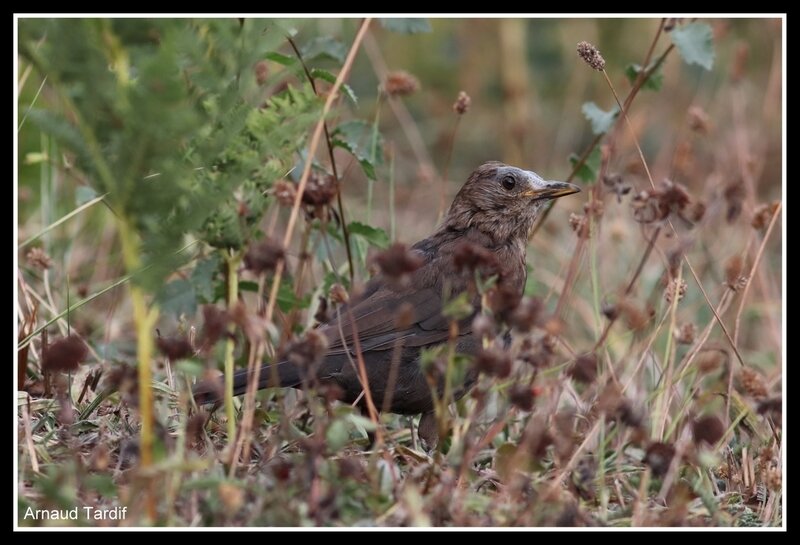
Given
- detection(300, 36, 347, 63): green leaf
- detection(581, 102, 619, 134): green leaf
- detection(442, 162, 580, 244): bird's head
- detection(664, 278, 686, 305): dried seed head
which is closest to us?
detection(664, 278, 686, 305): dried seed head

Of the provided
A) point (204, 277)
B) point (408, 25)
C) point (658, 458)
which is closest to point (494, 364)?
point (658, 458)

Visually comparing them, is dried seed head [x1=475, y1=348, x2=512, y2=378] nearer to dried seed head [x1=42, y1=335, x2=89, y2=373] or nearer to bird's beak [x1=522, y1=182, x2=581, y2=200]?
dried seed head [x1=42, y1=335, x2=89, y2=373]

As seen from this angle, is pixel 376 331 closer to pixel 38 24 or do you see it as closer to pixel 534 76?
pixel 38 24

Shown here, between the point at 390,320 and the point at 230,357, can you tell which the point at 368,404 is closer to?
the point at 230,357

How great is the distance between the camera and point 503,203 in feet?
16.1

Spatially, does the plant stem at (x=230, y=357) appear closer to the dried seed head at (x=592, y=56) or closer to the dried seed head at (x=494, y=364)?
the dried seed head at (x=494, y=364)

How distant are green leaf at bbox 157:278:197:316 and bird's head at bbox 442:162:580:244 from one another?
128 centimetres

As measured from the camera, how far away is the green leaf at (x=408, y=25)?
13.6ft

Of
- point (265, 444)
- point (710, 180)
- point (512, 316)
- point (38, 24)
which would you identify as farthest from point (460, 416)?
point (710, 180)

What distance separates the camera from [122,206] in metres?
2.81

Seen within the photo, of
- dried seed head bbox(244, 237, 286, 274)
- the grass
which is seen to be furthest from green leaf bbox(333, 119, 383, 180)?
dried seed head bbox(244, 237, 286, 274)

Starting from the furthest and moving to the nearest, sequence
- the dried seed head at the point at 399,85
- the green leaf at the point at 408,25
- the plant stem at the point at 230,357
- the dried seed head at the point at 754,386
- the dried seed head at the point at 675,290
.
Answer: the dried seed head at the point at 399,85
the green leaf at the point at 408,25
the dried seed head at the point at 675,290
the dried seed head at the point at 754,386
the plant stem at the point at 230,357

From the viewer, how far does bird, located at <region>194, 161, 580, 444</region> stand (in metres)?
4.18

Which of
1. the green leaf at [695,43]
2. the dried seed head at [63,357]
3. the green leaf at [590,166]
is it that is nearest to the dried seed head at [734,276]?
the green leaf at [695,43]
